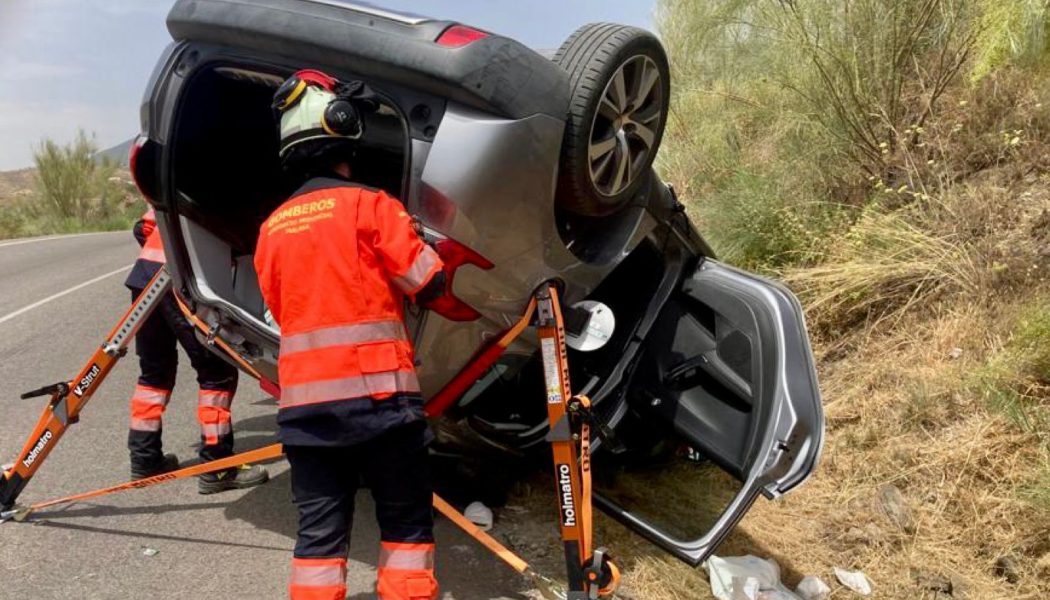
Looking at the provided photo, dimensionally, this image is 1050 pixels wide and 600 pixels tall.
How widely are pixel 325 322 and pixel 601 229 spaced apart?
1281 mm

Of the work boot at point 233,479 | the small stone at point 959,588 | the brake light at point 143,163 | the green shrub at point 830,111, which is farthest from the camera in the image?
the green shrub at point 830,111

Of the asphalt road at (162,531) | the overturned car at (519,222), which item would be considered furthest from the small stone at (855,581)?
the asphalt road at (162,531)

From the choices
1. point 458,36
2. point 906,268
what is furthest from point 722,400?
point 906,268

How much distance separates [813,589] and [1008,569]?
2.47ft

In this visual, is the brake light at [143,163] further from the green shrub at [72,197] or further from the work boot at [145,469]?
the green shrub at [72,197]

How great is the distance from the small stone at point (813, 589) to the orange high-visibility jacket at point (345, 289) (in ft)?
5.83

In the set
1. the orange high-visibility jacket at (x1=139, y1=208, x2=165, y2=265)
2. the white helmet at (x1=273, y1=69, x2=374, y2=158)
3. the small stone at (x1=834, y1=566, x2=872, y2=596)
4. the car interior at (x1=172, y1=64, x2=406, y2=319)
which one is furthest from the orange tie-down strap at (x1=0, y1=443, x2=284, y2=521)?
the small stone at (x1=834, y1=566, x2=872, y2=596)

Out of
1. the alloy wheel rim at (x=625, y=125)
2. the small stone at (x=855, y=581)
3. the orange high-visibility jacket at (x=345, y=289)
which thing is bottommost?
the small stone at (x=855, y=581)

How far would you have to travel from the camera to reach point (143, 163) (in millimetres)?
3432

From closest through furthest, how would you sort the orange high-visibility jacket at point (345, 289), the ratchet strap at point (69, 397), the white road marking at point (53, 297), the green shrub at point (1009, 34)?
the orange high-visibility jacket at point (345, 289) → the ratchet strap at point (69, 397) → the green shrub at point (1009, 34) → the white road marking at point (53, 297)

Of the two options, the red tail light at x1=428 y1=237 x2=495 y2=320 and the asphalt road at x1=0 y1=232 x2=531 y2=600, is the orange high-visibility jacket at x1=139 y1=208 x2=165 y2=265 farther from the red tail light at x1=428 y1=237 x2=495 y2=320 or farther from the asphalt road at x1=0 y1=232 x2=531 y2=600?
the red tail light at x1=428 y1=237 x2=495 y2=320

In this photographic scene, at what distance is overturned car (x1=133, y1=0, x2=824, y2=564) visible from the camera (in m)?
2.87

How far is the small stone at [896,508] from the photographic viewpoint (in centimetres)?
369

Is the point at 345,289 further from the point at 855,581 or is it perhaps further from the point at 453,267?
the point at 855,581
